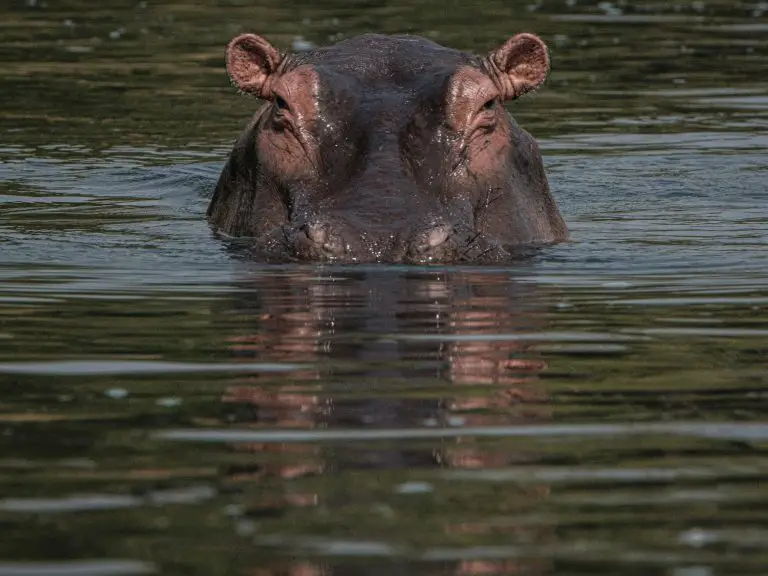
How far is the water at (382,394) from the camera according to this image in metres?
5.54

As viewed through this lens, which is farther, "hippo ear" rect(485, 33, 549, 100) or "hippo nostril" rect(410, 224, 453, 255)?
"hippo ear" rect(485, 33, 549, 100)

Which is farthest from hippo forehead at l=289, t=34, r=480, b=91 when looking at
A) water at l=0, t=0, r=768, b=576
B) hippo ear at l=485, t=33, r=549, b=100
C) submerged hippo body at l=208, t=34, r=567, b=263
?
water at l=0, t=0, r=768, b=576

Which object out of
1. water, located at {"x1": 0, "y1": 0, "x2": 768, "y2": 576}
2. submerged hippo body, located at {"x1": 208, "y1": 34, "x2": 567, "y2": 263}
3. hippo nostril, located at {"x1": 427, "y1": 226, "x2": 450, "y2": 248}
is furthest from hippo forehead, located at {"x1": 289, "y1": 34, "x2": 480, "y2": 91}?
hippo nostril, located at {"x1": 427, "y1": 226, "x2": 450, "y2": 248}

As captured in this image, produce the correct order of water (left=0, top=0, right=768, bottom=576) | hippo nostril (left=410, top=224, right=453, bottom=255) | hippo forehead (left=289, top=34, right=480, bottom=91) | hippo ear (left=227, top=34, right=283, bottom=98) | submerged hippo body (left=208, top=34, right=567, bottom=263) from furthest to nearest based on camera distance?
hippo ear (left=227, top=34, right=283, bottom=98) → hippo forehead (left=289, top=34, right=480, bottom=91) → submerged hippo body (left=208, top=34, right=567, bottom=263) → hippo nostril (left=410, top=224, right=453, bottom=255) → water (left=0, top=0, right=768, bottom=576)

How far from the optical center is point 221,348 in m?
8.30

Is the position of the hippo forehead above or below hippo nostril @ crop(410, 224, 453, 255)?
above

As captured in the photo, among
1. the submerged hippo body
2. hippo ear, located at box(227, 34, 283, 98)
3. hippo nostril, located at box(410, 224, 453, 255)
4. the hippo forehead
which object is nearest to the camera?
hippo nostril, located at box(410, 224, 453, 255)

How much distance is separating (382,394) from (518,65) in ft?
17.3

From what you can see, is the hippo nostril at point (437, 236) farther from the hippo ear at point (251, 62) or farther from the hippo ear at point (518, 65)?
the hippo ear at point (251, 62)

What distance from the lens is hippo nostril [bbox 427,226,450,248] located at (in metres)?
10.2

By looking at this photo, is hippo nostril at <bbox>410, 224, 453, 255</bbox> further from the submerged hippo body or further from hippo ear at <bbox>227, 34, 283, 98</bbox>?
hippo ear at <bbox>227, 34, 283, 98</bbox>

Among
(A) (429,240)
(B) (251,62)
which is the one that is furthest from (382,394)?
(B) (251,62)

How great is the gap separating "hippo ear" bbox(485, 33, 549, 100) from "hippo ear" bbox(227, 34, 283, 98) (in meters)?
1.31

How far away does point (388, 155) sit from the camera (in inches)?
432
